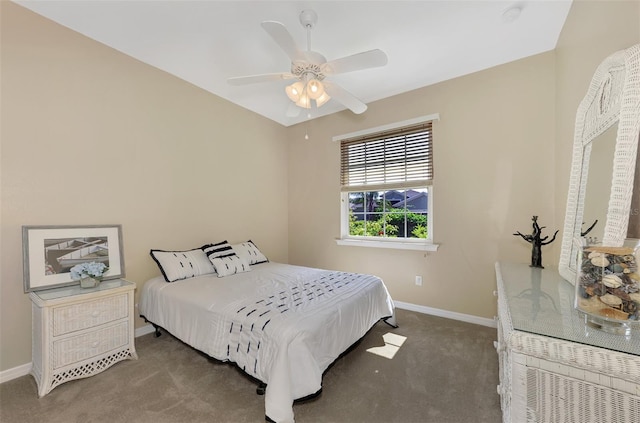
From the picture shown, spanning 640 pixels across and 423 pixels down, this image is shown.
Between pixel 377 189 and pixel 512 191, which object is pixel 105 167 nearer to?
pixel 377 189

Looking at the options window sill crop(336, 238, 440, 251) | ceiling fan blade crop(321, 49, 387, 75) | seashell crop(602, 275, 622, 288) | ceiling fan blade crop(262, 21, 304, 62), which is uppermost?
ceiling fan blade crop(262, 21, 304, 62)

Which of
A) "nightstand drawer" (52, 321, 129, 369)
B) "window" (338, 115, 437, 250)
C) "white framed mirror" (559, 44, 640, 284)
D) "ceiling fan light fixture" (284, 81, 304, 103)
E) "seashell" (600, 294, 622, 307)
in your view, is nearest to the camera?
"seashell" (600, 294, 622, 307)

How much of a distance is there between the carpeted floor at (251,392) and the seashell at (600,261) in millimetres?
→ 1275

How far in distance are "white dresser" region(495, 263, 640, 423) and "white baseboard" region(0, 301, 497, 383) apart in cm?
217

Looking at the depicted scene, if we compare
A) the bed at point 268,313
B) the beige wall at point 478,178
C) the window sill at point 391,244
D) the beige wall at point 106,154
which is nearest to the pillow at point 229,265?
the bed at point 268,313

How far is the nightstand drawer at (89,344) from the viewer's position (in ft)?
A: 6.06

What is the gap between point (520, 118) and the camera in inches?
103

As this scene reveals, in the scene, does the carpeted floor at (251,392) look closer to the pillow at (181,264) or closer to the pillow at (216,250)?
the pillow at (181,264)

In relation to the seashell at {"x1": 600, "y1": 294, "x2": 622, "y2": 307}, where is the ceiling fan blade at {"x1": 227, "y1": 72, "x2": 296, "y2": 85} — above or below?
above

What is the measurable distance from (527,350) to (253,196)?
354cm

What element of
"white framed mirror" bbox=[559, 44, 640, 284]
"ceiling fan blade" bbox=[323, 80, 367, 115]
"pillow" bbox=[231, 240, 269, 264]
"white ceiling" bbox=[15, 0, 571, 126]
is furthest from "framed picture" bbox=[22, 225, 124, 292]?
"white framed mirror" bbox=[559, 44, 640, 284]

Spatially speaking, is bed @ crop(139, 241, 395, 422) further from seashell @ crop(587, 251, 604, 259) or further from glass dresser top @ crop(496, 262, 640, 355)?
seashell @ crop(587, 251, 604, 259)

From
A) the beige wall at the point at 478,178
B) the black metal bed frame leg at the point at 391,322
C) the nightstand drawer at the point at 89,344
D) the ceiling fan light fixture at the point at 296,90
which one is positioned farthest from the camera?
the black metal bed frame leg at the point at 391,322

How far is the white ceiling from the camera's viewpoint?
6.43 feet
